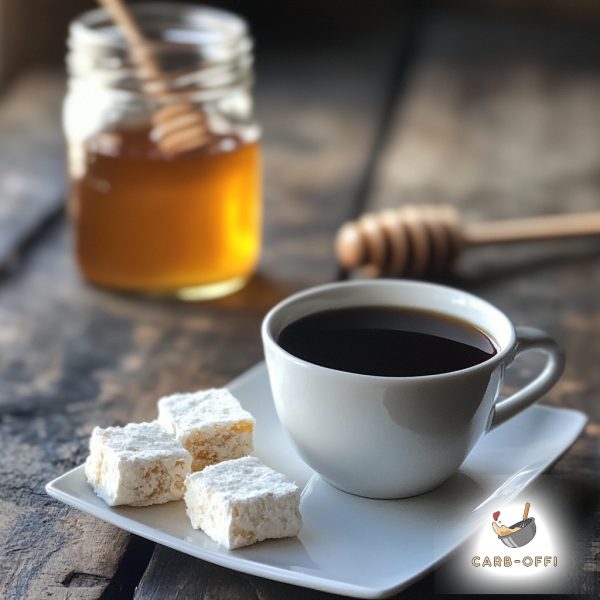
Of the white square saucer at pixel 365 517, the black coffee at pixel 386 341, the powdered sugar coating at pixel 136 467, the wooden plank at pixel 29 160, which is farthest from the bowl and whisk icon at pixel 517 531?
the wooden plank at pixel 29 160

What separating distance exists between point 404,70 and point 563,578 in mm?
1769

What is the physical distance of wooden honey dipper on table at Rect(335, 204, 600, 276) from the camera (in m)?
1.46

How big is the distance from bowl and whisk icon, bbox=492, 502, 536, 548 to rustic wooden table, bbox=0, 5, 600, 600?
41 mm

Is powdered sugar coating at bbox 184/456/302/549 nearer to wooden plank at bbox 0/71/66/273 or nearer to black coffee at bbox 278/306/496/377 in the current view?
black coffee at bbox 278/306/496/377

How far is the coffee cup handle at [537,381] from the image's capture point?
0.92 metres

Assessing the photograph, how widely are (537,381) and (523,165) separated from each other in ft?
3.39

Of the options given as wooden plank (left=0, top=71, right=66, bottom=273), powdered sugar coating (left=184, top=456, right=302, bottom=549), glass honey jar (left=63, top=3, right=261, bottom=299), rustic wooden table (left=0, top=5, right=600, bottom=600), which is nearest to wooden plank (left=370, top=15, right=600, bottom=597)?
rustic wooden table (left=0, top=5, right=600, bottom=600)

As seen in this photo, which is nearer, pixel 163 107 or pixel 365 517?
pixel 365 517

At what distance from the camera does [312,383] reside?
845 mm

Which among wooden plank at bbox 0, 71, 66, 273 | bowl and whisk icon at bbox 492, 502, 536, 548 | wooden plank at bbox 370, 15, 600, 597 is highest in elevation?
bowl and whisk icon at bbox 492, 502, 536, 548

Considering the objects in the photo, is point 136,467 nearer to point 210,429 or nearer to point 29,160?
point 210,429

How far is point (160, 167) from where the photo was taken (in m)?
1.35

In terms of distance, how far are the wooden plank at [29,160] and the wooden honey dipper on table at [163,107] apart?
30 centimetres

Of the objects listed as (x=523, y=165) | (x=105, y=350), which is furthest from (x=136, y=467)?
(x=523, y=165)
